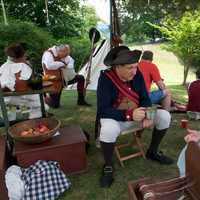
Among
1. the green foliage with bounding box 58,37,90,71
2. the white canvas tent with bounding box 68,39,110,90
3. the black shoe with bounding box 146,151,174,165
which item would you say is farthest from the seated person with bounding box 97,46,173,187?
the green foliage with bounding box 58,37,90,71

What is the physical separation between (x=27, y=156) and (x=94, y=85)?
4.74m

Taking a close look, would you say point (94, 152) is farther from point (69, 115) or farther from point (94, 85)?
point (94, 85)

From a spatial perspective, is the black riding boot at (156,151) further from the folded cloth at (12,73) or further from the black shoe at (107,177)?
the folded cloth at (12,73)

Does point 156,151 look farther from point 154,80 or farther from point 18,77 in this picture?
point 18,77

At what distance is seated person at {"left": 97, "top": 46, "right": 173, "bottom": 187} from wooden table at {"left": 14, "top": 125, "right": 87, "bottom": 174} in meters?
0.28

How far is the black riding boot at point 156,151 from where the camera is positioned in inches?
119

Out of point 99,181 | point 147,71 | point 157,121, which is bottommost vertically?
point 99,181

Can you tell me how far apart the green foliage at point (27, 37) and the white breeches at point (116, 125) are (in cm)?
739

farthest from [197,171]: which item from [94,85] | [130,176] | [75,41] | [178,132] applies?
[75,41]

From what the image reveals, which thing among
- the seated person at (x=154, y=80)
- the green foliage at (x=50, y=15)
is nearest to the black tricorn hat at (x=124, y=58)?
the seated person at (x=154, y=80)

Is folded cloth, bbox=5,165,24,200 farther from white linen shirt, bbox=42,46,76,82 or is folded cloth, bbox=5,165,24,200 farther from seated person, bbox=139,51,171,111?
white linen shirt, bbox=42,46,76,82

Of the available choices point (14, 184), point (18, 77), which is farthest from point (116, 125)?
point (18, 77)

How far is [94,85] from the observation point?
24.3ft

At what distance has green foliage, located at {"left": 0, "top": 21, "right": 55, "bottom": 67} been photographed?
32.8 ft
